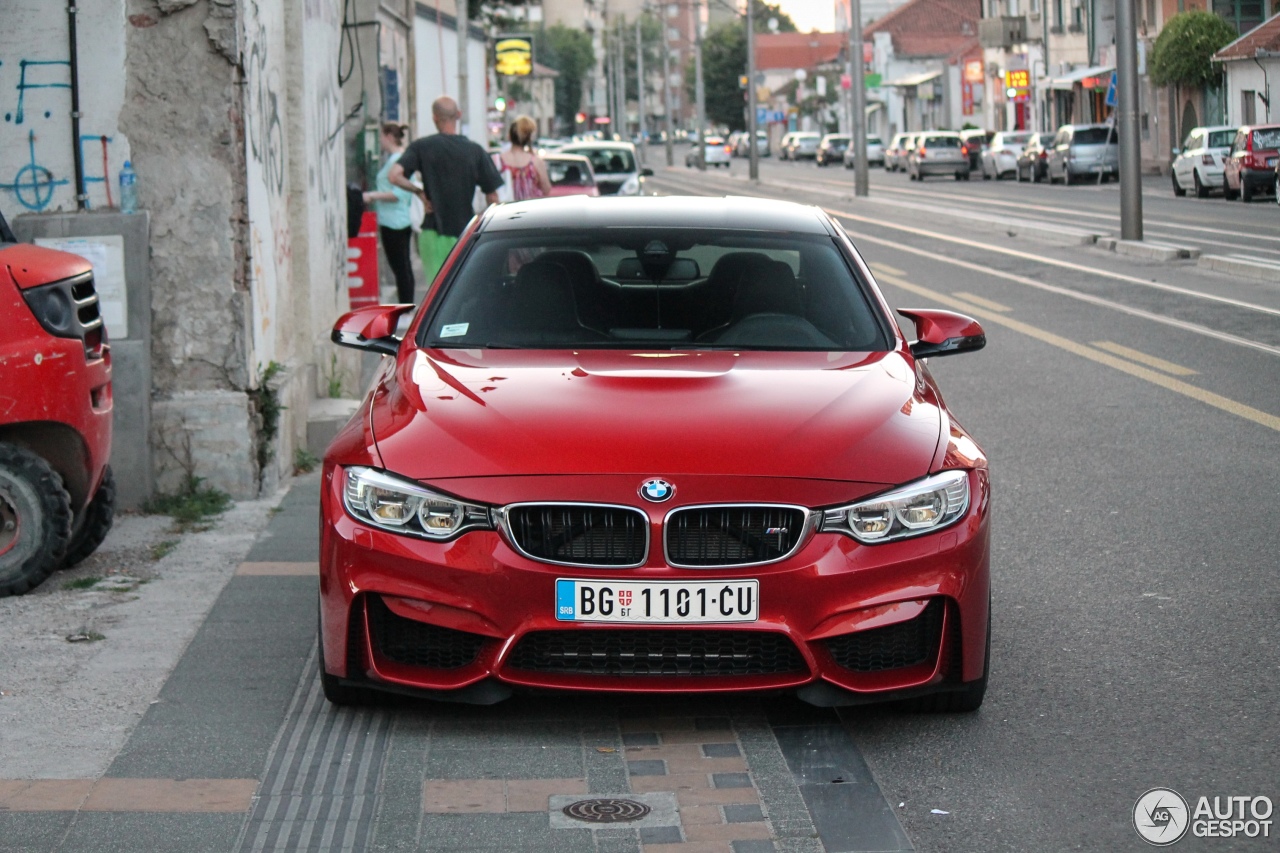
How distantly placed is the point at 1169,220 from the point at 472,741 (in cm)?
2798

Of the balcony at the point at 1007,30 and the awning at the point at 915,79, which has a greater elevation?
the awning at the point at 915,79

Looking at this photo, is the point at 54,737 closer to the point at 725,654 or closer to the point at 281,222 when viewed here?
the point at 725,654

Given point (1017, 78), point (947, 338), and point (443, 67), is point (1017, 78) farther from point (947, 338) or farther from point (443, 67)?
point (947, 338)

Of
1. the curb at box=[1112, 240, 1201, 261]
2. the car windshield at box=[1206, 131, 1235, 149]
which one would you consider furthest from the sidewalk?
the car windshield at box=[1206, 131, 1235, 149]

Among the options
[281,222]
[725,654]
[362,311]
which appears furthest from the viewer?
[281,222]

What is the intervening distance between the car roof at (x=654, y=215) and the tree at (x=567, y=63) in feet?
510

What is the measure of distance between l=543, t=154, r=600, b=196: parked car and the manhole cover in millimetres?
21917

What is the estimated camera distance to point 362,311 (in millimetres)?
6195

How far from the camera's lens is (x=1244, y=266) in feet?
65.0

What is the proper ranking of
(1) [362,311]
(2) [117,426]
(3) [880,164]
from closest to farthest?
(1) [362,311], (2) [117,426], (3) [880,164]

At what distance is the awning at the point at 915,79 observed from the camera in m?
102

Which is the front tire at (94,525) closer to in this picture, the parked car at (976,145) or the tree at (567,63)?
the parked car at (976,145)

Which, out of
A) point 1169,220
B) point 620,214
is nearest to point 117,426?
point 620,214

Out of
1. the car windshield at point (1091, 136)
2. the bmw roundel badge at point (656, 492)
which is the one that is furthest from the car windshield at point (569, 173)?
the car windshield at point (1091, 136)
